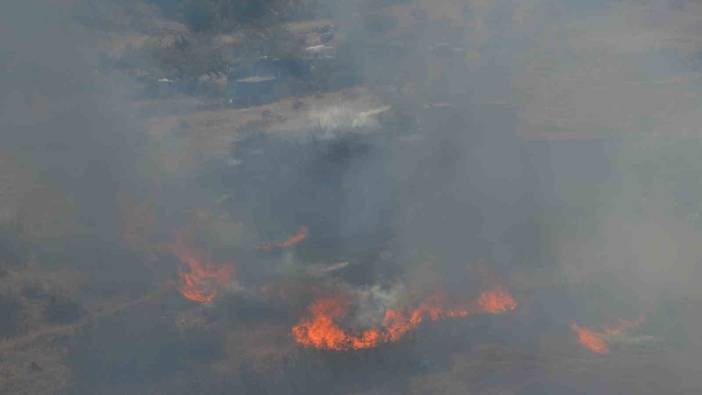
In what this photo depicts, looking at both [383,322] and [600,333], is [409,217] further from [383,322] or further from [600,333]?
[600,333]

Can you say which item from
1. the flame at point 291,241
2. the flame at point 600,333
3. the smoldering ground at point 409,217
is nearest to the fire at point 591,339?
the flame at point 600,333

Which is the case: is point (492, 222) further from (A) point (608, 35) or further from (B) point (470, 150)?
(A) point (608, 35)

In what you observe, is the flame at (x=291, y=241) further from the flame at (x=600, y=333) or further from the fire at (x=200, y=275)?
the flame at (x=600, y=333)

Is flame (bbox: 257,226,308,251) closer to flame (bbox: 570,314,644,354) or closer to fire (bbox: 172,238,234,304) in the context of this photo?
fire (bbox: 172,238,234,304)

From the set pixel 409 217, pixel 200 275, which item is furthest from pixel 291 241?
pixel 409 217

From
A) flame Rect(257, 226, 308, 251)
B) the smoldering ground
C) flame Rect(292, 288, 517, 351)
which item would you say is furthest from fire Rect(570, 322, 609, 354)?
flame Rect(257, 226, 308, 251)

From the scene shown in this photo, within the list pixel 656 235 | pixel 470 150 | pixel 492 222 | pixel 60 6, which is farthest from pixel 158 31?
pixel 656 235
